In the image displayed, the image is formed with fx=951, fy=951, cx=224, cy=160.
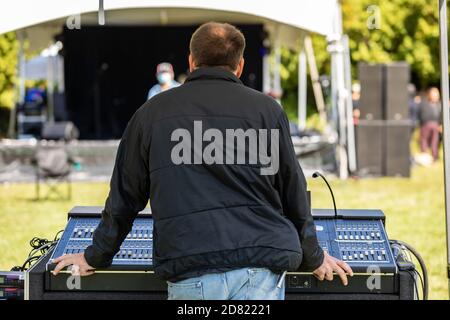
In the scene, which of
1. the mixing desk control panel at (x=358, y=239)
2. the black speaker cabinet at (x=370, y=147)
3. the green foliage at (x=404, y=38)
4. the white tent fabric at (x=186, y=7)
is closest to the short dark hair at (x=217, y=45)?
the mixing desk control panel at (x=358, y=239)

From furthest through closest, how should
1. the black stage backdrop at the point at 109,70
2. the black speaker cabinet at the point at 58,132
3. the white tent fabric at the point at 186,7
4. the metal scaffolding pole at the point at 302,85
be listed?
the black stage backdrop at the point at 109,70
the metal scaffolding pole at the point at 302,85
the black speaker cabinet at the point at 58,132
the white tent fabric at the point at 186,7

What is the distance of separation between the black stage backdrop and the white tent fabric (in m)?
13.5

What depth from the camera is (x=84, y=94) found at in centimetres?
2009

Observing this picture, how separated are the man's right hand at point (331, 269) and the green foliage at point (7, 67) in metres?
24.3

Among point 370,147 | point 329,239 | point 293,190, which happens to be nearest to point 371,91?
point 370,147

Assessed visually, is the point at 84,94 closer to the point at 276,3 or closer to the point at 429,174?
the point at 429,174

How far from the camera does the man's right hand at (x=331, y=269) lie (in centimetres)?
364

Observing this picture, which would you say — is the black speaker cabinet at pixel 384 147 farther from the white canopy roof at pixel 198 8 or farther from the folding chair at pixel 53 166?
the white canopy roof at pixel 198 8

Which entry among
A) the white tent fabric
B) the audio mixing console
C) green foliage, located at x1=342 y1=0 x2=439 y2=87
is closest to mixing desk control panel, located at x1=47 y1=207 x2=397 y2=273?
the audio mixing console

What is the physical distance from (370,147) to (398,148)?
0.48 meters

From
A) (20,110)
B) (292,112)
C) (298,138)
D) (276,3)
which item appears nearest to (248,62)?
(298,138)

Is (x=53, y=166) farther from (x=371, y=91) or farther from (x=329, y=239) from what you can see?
(x=329, y=239)

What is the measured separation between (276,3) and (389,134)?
11064 mm

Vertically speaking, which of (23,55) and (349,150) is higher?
(23,55)
